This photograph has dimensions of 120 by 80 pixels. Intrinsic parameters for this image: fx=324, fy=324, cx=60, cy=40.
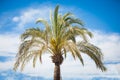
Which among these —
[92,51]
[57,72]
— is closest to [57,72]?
[57,72]

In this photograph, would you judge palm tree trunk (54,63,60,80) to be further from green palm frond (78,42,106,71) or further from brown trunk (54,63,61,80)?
green palm frond (78,42,106,71)

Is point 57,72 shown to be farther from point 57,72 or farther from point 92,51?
point 92,51

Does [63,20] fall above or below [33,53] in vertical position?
above

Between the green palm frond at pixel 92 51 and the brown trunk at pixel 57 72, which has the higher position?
the green palm frond at pixel 92 51

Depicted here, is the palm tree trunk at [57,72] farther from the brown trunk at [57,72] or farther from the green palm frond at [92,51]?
the green palm frond at [92,51]

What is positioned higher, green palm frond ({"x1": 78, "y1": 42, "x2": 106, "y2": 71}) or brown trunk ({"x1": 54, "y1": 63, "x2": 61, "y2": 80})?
green palm frond ({"x1": 78, "y1": 42, "x2": 106, "y2": 71})

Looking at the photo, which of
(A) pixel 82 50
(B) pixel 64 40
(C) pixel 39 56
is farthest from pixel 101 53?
(C) pixel 39 56

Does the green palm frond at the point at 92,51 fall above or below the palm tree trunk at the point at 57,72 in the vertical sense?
above

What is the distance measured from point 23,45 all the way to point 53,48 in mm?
2607

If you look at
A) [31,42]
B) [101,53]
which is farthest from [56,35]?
[101,53]

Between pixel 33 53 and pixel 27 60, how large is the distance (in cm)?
81

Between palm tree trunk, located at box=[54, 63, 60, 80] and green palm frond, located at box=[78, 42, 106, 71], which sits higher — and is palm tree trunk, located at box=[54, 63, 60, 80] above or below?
below

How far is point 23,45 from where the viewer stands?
27719 mm

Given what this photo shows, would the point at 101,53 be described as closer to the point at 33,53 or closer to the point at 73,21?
the point at 73,21
